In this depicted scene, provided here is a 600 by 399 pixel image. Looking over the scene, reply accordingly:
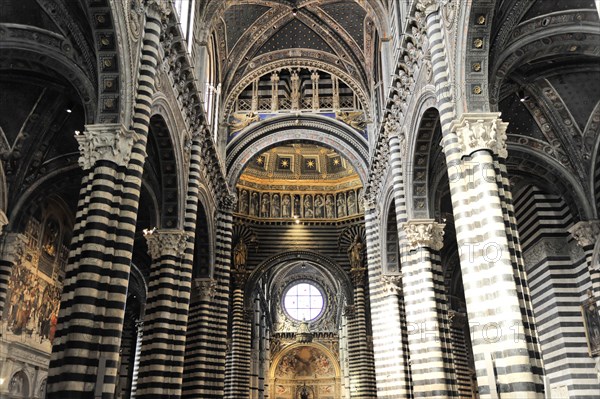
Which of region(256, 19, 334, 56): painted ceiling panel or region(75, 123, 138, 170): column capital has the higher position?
region(256, 19, 334, 56): painted ceiling panel

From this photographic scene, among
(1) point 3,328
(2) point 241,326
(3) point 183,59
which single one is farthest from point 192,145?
(2) point 241,326

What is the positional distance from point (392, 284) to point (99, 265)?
541 inches

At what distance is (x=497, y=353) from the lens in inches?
375

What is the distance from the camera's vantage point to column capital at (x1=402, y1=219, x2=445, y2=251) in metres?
16.2

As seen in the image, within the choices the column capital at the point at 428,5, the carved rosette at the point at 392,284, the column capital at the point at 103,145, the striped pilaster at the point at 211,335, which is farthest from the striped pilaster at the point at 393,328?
the column capital at the point at 103,145

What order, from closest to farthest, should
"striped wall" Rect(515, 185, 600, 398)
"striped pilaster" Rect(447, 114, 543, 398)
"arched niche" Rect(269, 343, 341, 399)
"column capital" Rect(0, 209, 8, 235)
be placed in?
1. "striped pilaster" Rect(447, 114, 543, 398)
2. "column capital" Rect(0, 209, 8, 235)
3. "striped wall" Rect(515, 185, 600, 398)
4. "arched niche" Rect(269, 343, 341, 399)

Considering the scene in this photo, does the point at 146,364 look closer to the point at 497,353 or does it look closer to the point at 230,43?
the point at 497,353

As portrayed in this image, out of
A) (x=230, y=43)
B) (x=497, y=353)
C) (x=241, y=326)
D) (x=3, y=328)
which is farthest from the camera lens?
(x=241, y=326)

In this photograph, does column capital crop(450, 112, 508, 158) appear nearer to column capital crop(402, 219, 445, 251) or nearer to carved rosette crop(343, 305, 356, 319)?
column capital crop(402, 219, 445, 251)

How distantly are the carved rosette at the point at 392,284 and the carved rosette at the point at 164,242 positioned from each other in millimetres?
9150

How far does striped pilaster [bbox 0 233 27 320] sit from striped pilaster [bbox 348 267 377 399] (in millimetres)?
20907

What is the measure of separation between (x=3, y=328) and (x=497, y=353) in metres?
16.4

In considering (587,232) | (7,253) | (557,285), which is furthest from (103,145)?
(557,285)

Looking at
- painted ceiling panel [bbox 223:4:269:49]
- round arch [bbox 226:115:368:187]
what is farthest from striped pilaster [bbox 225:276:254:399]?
painted ceiling panel [bbox 223:4:269:49]
